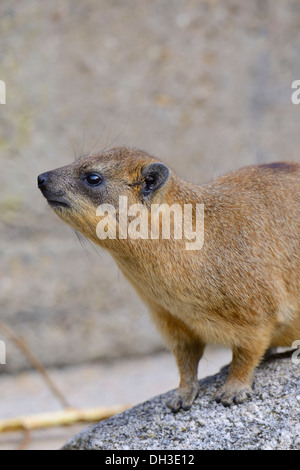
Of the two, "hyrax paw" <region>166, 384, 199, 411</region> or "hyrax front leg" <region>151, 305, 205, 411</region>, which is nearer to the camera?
"hyrax paw" <region>166, 384, 199, 411</region>

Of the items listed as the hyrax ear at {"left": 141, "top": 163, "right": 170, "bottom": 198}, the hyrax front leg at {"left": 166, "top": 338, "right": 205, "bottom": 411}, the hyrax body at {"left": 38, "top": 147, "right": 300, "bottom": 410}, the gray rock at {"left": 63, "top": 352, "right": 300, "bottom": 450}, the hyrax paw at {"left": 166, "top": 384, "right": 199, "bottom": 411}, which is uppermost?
the hyrax ear at {"left": 141, "top": 163, "right": 170, "bottom": 198}

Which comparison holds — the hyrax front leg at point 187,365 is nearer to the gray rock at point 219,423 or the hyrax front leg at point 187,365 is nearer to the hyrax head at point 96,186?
the gray rock at point 219,423

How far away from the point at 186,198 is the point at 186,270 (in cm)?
50

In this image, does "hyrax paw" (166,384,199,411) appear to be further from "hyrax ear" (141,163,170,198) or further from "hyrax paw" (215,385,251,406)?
"hyrax ear" (141,163,170,198)

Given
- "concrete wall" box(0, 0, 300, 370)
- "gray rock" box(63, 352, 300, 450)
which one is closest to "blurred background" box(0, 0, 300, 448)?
"concrete wall" box(0, 0, 300, 370)

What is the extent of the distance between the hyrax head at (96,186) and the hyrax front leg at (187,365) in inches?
43.6

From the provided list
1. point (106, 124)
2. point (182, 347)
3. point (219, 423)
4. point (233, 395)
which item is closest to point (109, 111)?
point (106, 124)

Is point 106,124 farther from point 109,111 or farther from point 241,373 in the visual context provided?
point 241,373

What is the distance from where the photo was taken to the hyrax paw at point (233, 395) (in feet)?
13.6

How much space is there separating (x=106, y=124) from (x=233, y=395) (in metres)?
5.14

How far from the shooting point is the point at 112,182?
4133 millimetres

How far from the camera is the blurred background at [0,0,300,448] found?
8.26 meters

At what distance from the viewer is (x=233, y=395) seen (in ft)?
13.7

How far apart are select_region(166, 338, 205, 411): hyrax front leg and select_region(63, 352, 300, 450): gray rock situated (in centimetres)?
8
